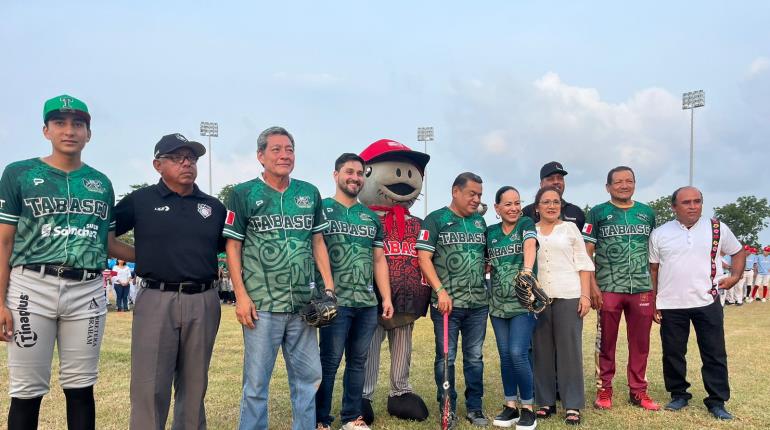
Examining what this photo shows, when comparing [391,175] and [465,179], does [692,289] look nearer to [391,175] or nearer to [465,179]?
[465,179]

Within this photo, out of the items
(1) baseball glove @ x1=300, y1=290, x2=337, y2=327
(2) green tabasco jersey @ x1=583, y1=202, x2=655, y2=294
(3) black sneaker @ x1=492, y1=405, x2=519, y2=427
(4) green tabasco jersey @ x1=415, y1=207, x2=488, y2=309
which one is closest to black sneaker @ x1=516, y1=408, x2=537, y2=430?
(3) black sneaker @ x1=492, y1=405, x2=519, y2=427

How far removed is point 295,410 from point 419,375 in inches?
142

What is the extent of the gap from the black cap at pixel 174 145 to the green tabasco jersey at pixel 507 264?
262cm

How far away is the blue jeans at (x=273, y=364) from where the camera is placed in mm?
3755

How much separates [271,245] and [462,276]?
183 centimetres

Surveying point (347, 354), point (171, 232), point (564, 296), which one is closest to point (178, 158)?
point (171, 232)

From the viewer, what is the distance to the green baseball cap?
3.56m

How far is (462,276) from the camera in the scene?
195 inches

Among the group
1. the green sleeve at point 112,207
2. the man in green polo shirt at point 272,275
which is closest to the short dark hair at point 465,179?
the man in green polo shirt at point 272,275

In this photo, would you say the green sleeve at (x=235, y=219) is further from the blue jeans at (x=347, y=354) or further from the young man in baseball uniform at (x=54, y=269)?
the blue jeans at (x=347, y=354)

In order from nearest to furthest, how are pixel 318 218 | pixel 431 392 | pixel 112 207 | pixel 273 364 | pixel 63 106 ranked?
1. pixel 63 106
2. pixel 112 207
3. pixel 273 364
4. pixel 318 218
5. pixel 431 392

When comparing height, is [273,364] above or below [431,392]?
above

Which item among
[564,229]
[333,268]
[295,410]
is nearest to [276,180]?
[333,268]

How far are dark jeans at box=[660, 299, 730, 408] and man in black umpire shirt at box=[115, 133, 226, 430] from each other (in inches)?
170
